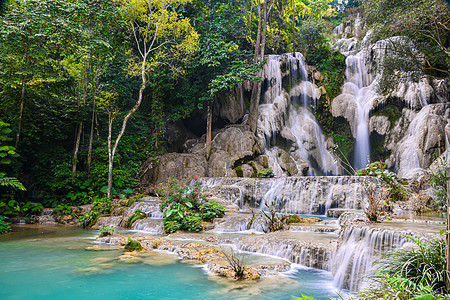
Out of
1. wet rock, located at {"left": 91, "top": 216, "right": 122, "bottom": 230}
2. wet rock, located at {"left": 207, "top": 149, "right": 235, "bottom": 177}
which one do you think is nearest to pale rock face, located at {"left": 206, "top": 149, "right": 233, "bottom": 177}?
wet rock, located at {"left": 207, "top": 149, "right": 235, "bottom": 177}

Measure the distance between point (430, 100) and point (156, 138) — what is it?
15863 millimetres

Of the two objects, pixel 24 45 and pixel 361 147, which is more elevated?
pixel 24 45

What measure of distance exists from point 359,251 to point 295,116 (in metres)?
16.9

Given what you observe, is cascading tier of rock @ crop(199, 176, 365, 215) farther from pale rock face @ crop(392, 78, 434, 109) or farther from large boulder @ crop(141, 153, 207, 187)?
pale rock face @ crop(392, 78, 434, 109)

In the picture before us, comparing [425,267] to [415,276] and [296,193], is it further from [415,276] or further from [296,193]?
[296,193]

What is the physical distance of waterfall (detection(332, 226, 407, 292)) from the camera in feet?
14.8

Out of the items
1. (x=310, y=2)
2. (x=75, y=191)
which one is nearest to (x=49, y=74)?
(x=75, y=191)

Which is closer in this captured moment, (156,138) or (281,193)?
(281,193)

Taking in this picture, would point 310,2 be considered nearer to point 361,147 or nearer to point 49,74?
point 361,147

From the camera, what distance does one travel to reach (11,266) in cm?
602

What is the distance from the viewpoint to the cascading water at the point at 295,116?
1995 cm

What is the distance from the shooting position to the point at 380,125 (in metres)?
18.2

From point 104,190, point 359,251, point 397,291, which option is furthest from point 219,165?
point 397,291

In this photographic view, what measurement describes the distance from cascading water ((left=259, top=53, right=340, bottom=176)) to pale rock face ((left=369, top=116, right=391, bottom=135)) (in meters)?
2.91
